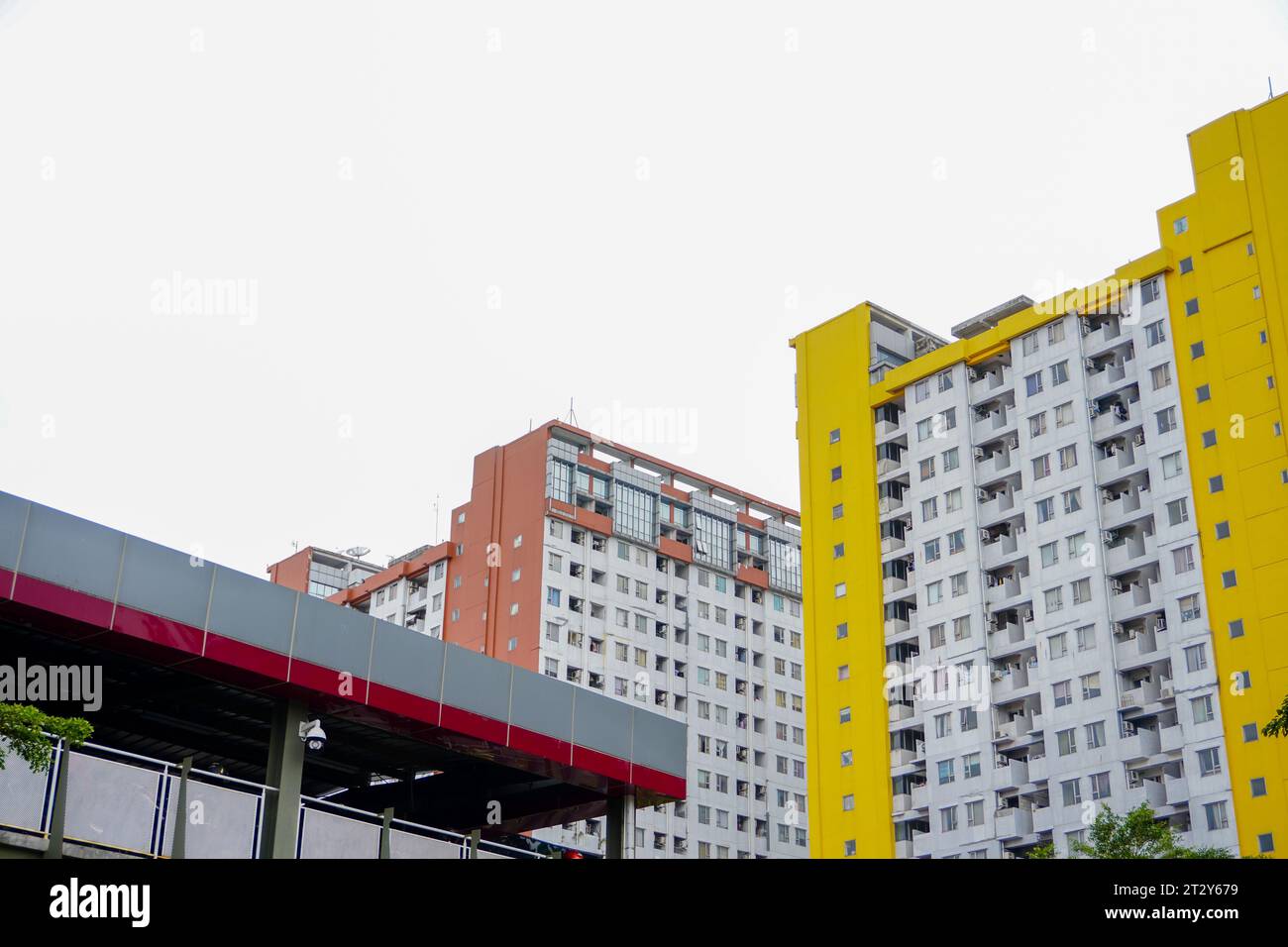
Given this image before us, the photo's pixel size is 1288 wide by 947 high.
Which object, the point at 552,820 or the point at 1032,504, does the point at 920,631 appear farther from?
the point at 552,820

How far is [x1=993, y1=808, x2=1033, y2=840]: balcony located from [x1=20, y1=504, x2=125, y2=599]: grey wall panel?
57855 millimetres

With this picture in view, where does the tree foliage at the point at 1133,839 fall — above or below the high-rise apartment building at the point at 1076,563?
below

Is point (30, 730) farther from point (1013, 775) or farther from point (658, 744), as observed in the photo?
point (1013, 775)

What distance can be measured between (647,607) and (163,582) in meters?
86.2

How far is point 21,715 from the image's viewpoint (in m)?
18.6

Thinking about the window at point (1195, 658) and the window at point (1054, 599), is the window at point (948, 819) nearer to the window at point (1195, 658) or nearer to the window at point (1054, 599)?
the window at point (1054, 599)

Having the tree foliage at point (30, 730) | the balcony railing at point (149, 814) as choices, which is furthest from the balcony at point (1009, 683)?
the tree foliage at point (30, 730)

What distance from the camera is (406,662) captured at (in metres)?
28.2

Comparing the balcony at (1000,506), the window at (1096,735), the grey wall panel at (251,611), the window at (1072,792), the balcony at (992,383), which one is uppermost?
the balcony at (992,383)

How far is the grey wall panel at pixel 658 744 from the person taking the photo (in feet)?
106

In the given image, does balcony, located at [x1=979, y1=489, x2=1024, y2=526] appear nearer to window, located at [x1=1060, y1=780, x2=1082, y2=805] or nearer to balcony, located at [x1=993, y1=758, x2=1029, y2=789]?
balcony, located at [x1=993, y1=758, x2=1029, y2=789]

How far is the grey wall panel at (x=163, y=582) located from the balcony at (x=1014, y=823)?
56292mm
